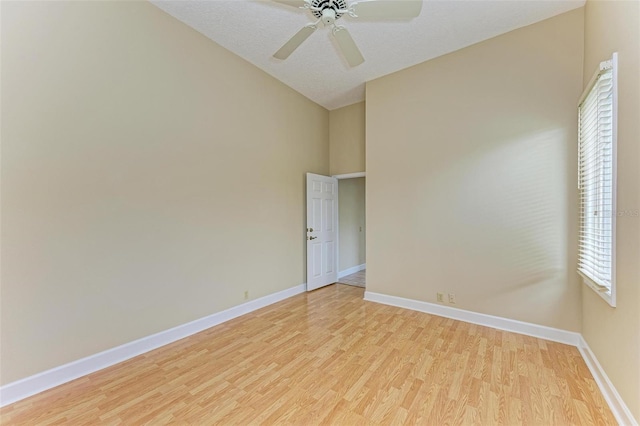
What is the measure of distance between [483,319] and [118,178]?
4277 millimetres

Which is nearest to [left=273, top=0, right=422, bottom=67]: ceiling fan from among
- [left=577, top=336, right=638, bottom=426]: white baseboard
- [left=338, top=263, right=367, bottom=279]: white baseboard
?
[left=577, top=336, right=638, bottom=426]: white baseboard

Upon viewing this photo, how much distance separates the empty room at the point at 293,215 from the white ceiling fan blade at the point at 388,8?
29 mm

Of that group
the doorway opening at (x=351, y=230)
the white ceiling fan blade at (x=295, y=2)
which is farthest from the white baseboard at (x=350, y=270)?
the white ceiling fan blade at (x=295, y=2)

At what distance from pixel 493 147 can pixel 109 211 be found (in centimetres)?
416

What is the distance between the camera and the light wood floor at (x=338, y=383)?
1774 mm

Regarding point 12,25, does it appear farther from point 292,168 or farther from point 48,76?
point 292,168

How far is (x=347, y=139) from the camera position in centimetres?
499

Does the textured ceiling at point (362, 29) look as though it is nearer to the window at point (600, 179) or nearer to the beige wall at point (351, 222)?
the window at point (600, 179)

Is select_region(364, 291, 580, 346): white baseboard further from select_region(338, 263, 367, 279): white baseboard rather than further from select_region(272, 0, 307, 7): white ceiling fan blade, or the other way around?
select_region(272, 0, 307, 7): white ceiling fan blade

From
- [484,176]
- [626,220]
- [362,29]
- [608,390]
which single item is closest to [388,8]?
[362,29]

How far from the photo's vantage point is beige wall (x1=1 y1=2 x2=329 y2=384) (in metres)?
1.98

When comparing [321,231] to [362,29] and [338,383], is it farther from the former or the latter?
[362,29]

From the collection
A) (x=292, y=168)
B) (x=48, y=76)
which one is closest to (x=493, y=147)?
(x=292, y=168)

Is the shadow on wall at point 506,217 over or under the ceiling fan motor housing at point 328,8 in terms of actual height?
under
